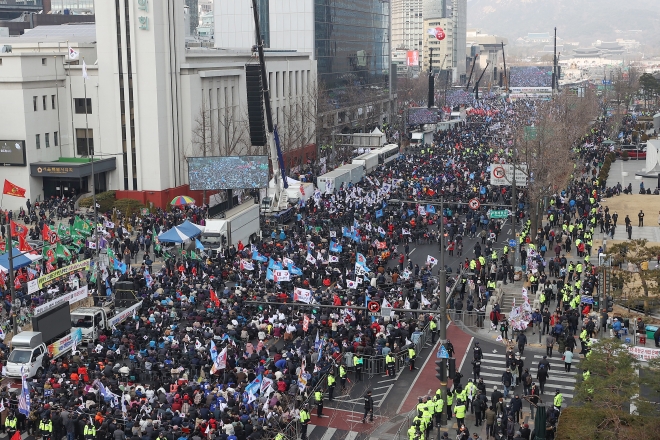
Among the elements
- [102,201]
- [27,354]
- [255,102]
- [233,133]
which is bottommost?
[27,354]

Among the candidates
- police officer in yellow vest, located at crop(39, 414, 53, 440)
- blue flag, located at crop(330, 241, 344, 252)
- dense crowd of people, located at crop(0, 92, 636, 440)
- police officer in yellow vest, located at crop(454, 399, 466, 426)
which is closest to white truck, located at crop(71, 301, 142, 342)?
dense crowd of people, located at crop(0, 92, 636, 440)

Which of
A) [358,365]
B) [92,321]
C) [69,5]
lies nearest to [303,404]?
[358,365]

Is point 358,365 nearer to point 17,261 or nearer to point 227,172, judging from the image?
point 17,261

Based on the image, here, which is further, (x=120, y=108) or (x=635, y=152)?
(x=635, y=152)

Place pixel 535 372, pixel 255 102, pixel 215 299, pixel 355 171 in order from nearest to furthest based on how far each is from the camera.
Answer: pixel 535 372 < pixel 215 299 < pixel 255 102 < pixel 355 171

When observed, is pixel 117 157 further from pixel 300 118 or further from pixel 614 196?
pixel 614 196
